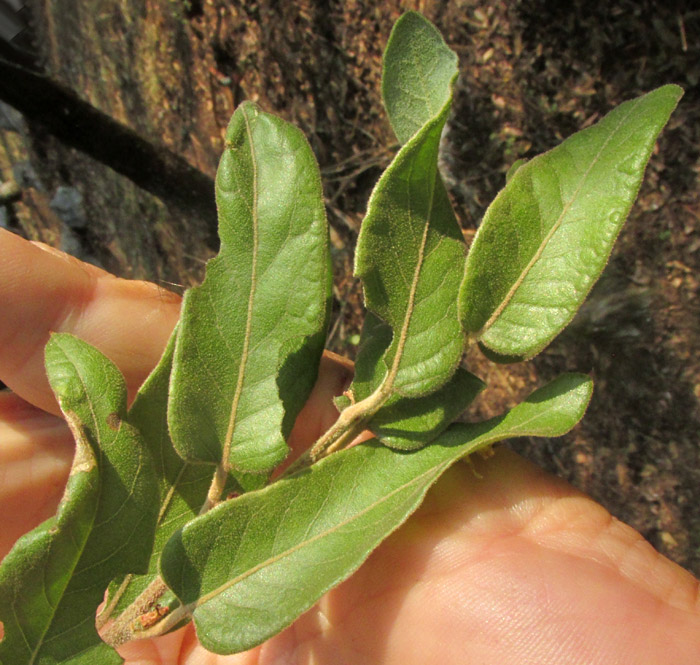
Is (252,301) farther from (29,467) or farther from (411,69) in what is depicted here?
(29,467)

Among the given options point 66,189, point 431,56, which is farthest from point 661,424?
point 66,189

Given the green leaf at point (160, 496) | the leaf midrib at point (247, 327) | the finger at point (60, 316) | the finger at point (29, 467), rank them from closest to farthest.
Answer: the leaf midrib at point (247, 327)
the green leaf at point (160, 496)
the finger at point (60, 316)
the finger at point (29, 467)

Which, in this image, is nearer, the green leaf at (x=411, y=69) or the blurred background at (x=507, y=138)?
the green leaf at (x=411, y=69)

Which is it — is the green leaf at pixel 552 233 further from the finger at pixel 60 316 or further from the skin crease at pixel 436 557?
the finger at pixel 60 316

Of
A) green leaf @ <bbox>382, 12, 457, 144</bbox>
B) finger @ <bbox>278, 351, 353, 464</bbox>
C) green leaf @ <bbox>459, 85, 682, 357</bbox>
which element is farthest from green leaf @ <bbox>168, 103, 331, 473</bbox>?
finger @ <bbox>278, 351, 353, 464</bbox>

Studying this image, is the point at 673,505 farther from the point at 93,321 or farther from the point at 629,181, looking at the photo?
the point at 93,321

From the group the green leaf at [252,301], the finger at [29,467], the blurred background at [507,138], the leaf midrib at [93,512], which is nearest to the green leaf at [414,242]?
the green leaf at [252,301]

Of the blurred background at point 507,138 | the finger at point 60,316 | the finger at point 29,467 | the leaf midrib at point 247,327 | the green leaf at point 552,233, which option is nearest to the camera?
the green leaf at point 552,233

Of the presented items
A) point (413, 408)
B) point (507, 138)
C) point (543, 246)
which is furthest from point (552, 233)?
point (507, 138)

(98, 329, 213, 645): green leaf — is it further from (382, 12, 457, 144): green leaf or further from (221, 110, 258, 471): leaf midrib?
(382, 12, 457, 144): green leaf
